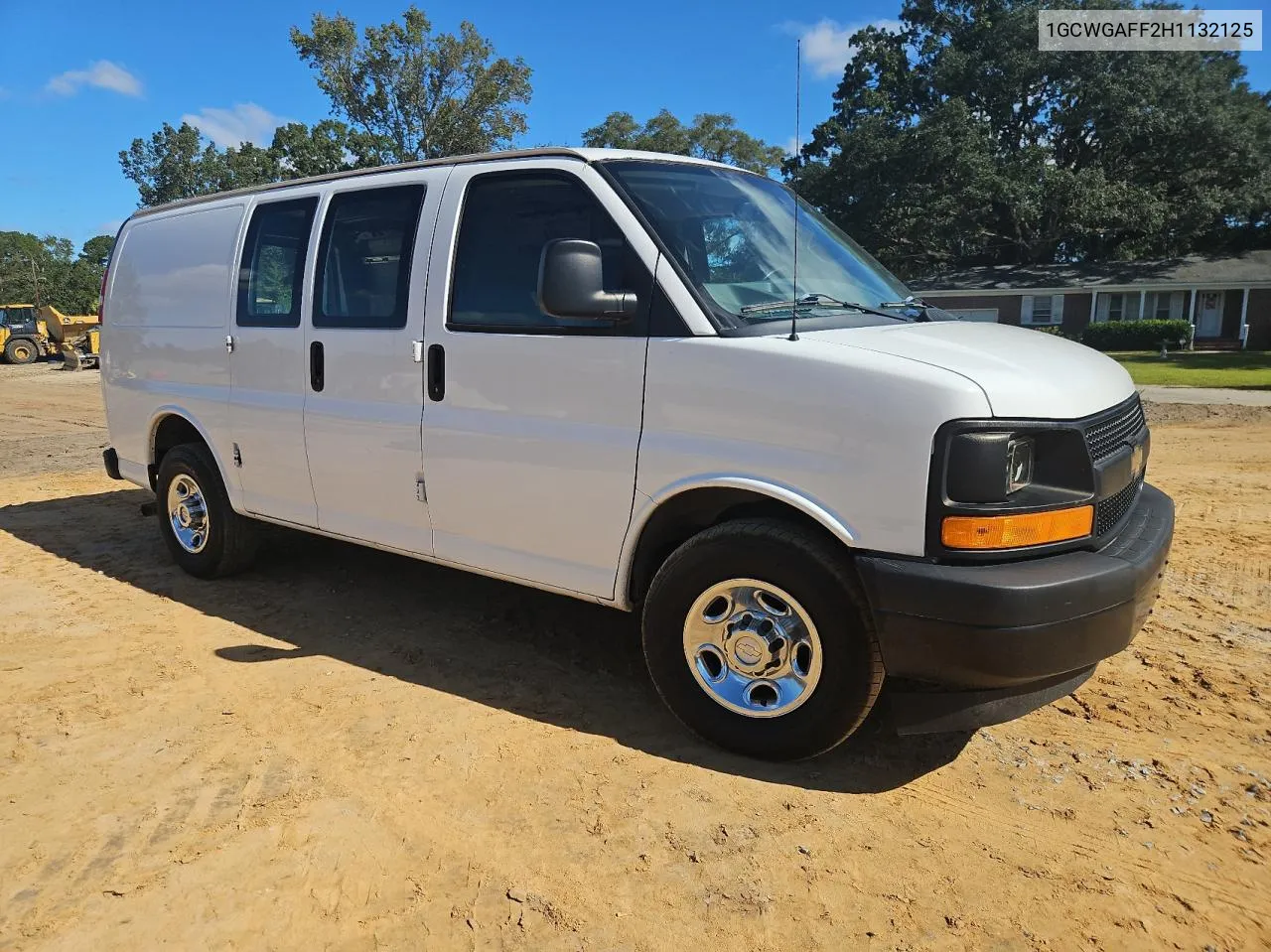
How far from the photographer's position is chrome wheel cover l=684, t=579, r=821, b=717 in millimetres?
3174

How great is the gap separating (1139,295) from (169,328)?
126 feet

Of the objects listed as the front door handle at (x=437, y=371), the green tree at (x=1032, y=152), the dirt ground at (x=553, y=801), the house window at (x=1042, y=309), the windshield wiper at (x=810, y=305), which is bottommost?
the dirt ground at (x=553, y=801)

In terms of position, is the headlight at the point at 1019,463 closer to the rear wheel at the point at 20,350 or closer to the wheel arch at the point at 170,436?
the wheel arch at the point at 170,436

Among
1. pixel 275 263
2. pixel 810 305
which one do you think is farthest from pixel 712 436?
pixel 275 263

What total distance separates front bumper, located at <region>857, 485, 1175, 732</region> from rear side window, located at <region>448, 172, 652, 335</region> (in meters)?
1.49

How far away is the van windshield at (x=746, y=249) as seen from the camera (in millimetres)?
3438

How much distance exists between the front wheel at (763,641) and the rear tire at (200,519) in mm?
3235

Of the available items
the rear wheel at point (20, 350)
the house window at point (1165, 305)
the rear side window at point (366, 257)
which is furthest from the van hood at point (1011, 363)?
the rear wheel at point (20, 350)

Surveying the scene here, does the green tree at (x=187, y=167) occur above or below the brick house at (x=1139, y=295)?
above

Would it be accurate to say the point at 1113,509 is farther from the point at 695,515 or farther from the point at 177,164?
the point at 177,164

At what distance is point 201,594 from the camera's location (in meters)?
5.50

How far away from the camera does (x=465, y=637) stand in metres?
4.69

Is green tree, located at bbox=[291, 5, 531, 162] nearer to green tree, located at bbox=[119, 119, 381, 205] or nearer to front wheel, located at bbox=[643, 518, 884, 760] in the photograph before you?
green tree, located at bbox=[119, 119, 381, 205]

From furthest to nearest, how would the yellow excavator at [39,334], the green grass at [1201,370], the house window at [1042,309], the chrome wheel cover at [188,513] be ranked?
the house window at [1042,309] → the yellow excavator at [39,334] → the green grass at [1201,370] → the chrome wheel cover at [188,513]
